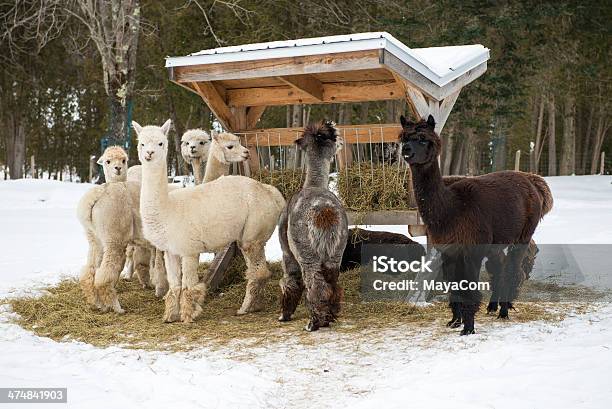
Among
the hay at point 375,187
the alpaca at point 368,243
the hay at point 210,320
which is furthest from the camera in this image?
the alpaca at point 368,243

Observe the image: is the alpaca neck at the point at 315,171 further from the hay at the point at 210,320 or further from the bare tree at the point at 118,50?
the bare tree at the point at 118,50

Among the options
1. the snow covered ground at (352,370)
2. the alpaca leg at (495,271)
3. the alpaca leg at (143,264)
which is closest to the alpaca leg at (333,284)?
the snow covered ground at (352,370)

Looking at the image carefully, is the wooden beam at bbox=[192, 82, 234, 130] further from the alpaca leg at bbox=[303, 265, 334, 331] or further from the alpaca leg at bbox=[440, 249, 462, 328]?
the alpaca leg at bbox=[440, 249, 462, 328]

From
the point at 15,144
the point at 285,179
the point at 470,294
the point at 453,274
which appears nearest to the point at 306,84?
the point at 285,179

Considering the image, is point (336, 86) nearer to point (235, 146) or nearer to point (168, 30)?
point (235, 146)

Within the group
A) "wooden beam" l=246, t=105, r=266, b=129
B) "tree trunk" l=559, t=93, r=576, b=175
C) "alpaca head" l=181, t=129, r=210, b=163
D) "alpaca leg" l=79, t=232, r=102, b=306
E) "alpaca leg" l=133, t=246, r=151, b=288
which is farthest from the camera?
"tree trunk" l=559, t=93, r=576, b=175

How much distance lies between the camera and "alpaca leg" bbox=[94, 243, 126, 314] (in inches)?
259

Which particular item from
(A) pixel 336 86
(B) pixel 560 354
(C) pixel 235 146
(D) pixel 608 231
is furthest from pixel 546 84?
(B) pixel 560 354

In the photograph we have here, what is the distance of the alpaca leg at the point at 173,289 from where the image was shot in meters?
6.24

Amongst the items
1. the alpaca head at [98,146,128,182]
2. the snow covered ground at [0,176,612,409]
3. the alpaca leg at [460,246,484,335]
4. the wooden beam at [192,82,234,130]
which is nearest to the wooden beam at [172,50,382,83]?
the wooden beam at [192,82,234,130]

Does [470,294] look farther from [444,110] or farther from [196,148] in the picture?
[196,148]

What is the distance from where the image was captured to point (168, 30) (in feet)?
84.8

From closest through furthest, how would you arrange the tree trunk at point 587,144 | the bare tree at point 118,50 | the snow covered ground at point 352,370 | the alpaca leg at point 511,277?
the snow covered ground at point 352,370 < the alpaca leg at point 511,277 < the bare tree at point 118,50 < the tree trunk at point 587,144

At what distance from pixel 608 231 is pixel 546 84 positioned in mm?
13849
